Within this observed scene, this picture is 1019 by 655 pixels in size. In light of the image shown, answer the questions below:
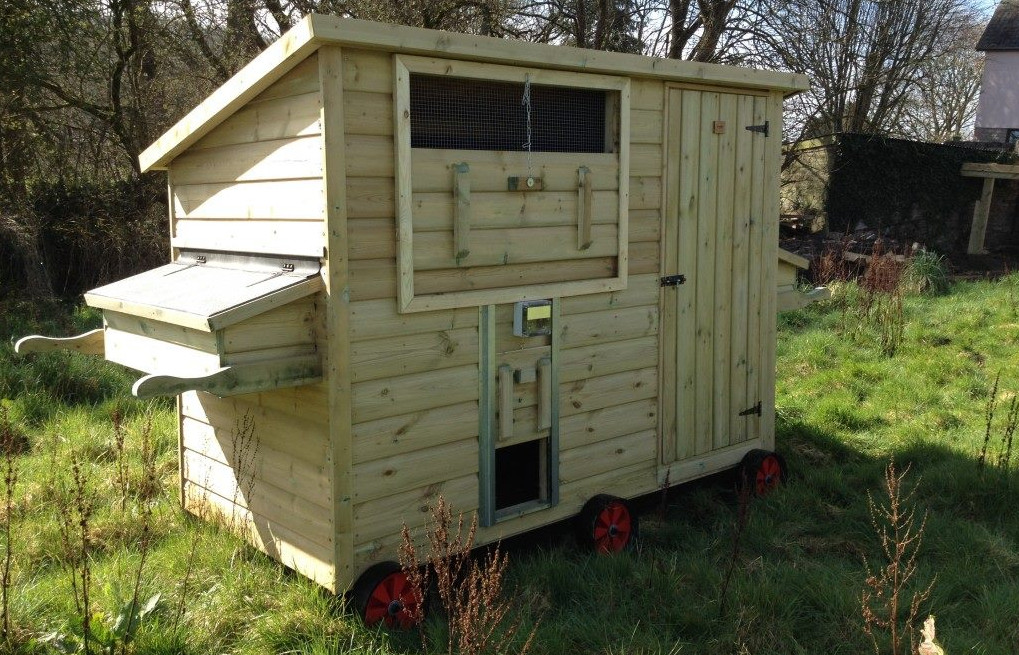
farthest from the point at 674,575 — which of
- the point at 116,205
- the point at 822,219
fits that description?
the point at 822,219

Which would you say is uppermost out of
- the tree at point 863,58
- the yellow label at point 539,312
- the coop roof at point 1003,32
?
the coop roof at point 1003,32

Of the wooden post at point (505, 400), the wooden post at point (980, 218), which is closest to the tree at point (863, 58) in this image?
the wooden post at point (980, 218)

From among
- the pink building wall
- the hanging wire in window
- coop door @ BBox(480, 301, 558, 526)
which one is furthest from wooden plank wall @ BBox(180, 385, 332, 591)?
the pink building wall

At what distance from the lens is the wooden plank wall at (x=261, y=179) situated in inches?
140

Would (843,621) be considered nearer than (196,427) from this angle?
Yes

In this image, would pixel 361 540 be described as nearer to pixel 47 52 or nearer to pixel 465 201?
pixel 465 201

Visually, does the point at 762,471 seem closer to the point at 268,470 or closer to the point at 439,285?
the point at 439,285

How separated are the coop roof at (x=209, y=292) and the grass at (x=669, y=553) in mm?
898

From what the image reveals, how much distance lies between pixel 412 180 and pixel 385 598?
172 cm

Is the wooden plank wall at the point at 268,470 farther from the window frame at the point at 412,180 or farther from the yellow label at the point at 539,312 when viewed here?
the yellow label at the point at 539,312

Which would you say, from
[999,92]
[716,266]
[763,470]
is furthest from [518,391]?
[999,92]

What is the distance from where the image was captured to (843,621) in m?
3.78

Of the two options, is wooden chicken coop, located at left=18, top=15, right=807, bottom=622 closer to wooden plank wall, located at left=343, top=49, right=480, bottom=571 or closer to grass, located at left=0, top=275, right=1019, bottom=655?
wooden plank wall, located at left=343, top=49, right=480, bottom=571

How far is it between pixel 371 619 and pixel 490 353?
125 centimetres
